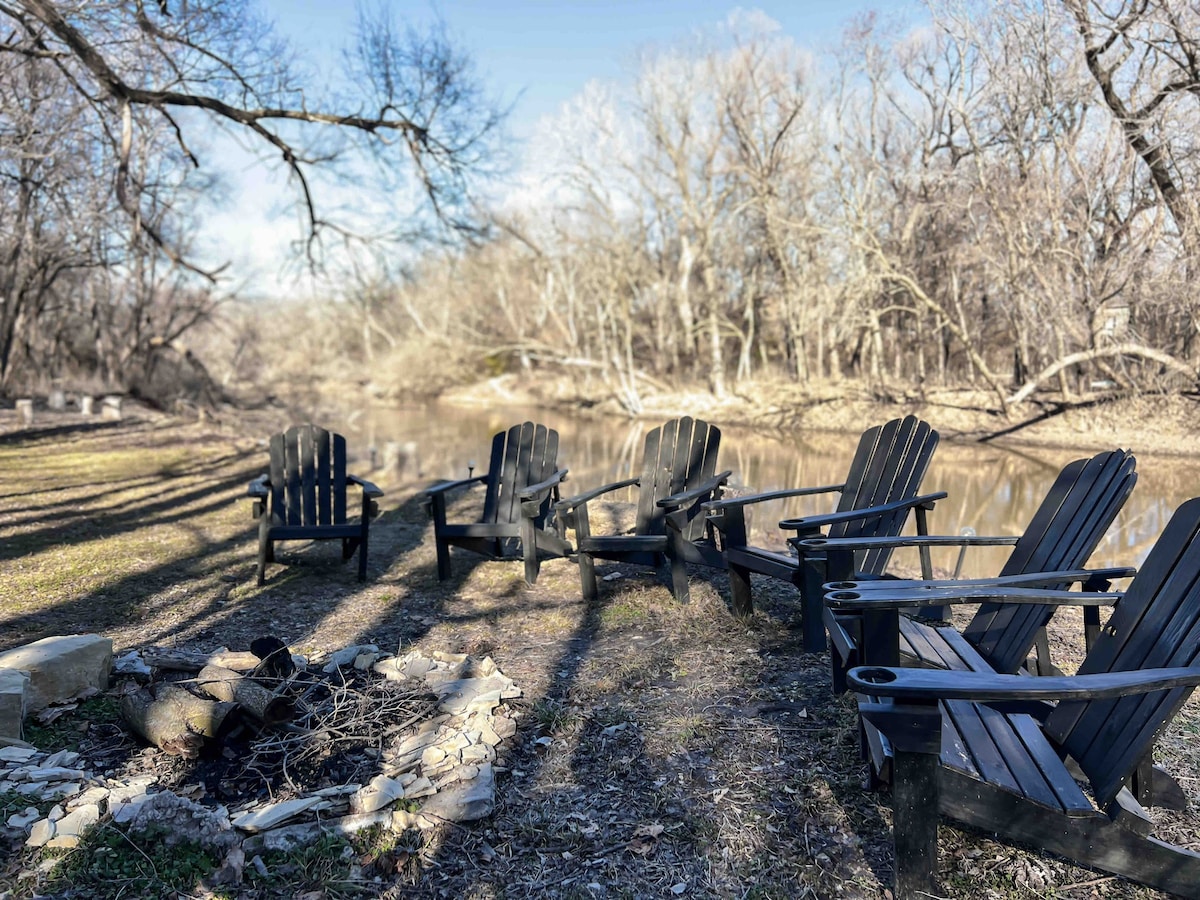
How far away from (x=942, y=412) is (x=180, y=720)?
1626cm

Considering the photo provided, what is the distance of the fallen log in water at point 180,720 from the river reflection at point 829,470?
4.63 metres

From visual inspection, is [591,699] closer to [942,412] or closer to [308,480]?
[308,480]

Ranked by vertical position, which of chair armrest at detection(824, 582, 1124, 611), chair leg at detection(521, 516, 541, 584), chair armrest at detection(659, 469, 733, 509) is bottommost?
chair leg at detection(521, 516, 541, 584)

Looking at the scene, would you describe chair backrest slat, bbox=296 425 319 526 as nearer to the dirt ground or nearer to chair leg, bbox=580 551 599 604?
the dirt ground

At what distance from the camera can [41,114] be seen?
27.6ft

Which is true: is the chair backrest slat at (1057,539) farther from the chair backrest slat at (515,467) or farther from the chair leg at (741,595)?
the chair backrest slat at (515,467)

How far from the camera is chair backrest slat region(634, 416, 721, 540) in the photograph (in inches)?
187

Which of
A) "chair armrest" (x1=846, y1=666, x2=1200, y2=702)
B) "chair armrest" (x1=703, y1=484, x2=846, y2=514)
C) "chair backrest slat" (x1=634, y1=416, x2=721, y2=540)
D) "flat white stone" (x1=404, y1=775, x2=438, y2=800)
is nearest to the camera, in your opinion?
"chair armrest" (x1=846, y1=666, x2=1200, y2=702)

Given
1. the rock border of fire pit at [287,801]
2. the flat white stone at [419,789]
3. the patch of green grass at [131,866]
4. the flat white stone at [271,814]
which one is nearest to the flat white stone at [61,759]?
the rock border of fire pit at [287,801]

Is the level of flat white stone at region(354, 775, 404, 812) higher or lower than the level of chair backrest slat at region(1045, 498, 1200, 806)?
lower

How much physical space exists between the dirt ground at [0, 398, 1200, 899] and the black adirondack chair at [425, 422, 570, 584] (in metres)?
0.26

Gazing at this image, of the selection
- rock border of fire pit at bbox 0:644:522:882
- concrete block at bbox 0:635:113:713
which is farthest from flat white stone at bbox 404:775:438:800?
concrete block at bbox 0:635:113:713

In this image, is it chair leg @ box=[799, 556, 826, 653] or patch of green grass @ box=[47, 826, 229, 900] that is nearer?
patch of green grass @ box=[47, 826, 229, 900]

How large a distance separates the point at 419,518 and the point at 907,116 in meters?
15.6
